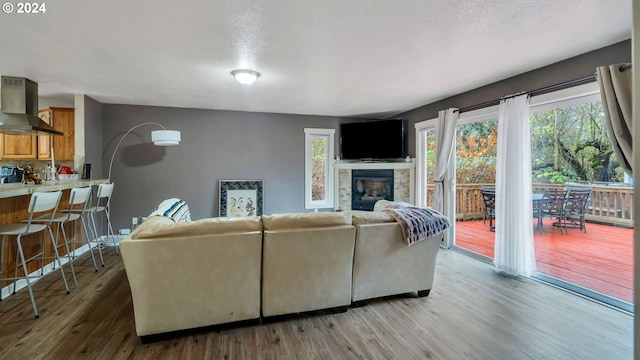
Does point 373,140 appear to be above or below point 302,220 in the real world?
above

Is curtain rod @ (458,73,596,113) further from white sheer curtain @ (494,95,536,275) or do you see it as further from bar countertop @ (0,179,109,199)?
bar countertop @ (0,179,109,199)

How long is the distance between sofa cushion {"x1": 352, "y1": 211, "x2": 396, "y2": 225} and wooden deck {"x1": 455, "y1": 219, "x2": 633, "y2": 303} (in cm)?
203

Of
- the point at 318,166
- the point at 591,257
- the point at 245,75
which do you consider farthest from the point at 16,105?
the point at 591,257

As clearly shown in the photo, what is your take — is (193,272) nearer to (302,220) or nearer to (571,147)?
(302,220)

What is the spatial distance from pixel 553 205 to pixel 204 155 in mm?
5372

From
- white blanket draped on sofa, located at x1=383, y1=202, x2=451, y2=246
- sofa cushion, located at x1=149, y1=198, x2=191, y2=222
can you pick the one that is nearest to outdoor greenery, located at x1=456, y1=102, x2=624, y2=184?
white blanket draped on sofa, located at x1=383, y1=202, x2=451, y2=246

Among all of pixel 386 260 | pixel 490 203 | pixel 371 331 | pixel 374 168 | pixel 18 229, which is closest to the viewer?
pixel 371 331

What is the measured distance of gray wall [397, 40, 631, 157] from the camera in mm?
2637

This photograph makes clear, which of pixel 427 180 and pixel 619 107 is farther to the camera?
pixel 427 180

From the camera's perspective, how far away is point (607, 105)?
248 cm

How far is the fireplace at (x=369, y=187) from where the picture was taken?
5870 mm

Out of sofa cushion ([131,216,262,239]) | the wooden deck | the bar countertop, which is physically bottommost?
the wooden deck

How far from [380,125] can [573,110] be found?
3.22m

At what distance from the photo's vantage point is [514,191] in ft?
11.2
